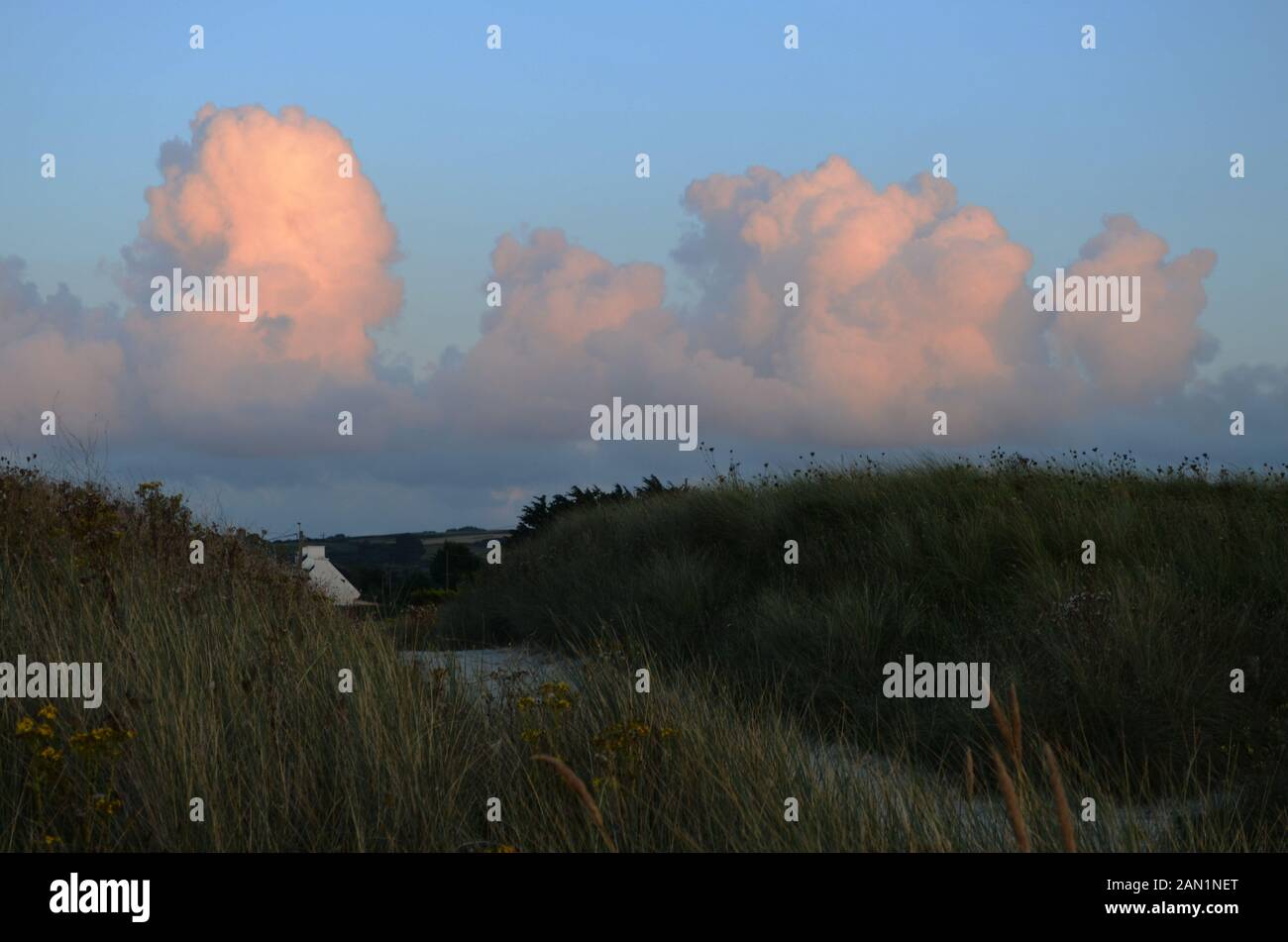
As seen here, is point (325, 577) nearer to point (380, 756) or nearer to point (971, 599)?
point (380, 756)

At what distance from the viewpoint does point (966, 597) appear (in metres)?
10.3

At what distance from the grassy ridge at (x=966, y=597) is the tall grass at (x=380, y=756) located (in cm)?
22

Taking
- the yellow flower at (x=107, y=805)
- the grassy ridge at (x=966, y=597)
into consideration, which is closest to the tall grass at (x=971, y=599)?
the grassy ridge at (x=966, y=597)

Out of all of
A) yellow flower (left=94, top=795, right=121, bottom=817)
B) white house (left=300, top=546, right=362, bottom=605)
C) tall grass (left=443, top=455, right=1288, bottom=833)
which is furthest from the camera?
white house (left=300, top=546, right=362, bottom=605)

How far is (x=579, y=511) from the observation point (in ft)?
60.8

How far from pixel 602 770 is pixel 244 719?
1741 millimetres

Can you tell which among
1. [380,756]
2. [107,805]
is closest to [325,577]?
[380,756]

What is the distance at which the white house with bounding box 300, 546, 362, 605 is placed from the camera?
30.2 feet

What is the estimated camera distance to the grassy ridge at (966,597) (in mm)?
7734

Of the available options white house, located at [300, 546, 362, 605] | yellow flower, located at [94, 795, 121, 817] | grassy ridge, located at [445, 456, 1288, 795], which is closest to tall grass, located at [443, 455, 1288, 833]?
grassy ridge, located at [445, 456, 1288, 795]

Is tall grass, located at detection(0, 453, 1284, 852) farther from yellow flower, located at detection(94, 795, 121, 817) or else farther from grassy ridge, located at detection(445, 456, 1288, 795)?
grassy ridge, located at detection(445, 456, 1288, 795)

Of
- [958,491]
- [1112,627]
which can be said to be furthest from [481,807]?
[958,491]

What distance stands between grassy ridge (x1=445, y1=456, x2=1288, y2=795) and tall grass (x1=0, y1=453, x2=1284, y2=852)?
22 cm

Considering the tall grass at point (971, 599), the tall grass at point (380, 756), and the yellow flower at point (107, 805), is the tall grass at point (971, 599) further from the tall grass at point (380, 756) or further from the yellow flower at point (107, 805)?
the yellow flower at point (107, 805)
